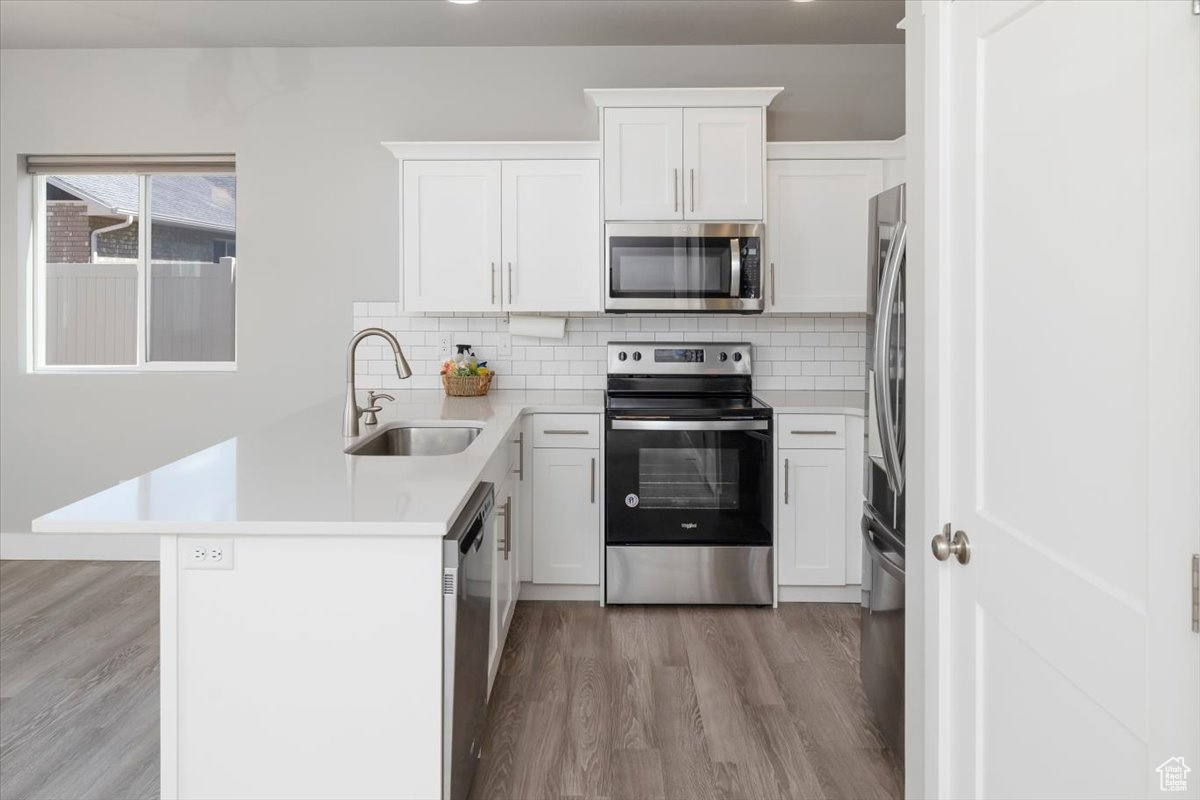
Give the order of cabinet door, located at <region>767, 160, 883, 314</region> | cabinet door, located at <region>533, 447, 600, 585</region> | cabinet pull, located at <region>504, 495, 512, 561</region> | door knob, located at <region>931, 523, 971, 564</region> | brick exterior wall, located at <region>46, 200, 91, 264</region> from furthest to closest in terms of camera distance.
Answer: brick exterior wall, located at <region>46, 200, 91, 264</region> → cabinet door, located at <region>767, 160, 883, 314</region> → cabinet door, located at <region>533, 447, 600, 585</region> → cabinet pull, located at <region>504, 495, 512, 561</region> → door knob, located at <region>931, 523, 971, 564</region>

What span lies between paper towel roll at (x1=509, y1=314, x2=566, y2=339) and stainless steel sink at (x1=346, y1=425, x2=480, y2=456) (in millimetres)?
1061

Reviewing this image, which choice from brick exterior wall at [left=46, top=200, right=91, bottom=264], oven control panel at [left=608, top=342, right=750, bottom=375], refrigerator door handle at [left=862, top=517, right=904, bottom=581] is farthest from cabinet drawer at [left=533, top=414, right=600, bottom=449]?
brick exterior wall at [left=46, top=200, right=91, bottom=264]

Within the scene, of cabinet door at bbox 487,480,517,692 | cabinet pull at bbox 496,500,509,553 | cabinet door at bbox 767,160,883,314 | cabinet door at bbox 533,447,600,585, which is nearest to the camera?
cabinet door at bbox 487,480,517,692

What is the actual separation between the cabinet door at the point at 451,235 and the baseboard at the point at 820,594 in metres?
1.86

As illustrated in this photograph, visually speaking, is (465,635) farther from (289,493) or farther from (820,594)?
(820,594)

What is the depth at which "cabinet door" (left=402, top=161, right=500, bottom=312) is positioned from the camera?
12.5 ft

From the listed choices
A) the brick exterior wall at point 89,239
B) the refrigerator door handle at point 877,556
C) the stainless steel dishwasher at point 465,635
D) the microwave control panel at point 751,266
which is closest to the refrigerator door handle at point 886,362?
the refrigerator door handle at point 877,556

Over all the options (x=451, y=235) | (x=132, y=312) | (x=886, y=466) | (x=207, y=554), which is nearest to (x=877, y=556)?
(x=886, y=466)

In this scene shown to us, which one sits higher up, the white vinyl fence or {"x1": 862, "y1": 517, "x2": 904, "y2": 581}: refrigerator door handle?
the white vinyl fence

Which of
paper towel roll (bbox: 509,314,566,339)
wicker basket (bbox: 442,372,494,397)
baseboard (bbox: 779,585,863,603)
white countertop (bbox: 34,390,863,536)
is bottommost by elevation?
baseboard (bbox: 779,585,863,603)

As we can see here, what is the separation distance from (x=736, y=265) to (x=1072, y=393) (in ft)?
8.80

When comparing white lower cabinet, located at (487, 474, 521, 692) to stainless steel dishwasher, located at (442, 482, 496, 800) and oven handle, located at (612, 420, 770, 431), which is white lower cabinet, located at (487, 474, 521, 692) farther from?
oven handle, located at (612, 420, 770, 431)

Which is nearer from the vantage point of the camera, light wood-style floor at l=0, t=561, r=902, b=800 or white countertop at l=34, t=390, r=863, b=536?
white countertop at l=34, t=390, r=863, b=536

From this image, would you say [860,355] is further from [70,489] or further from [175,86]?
[70,489]
